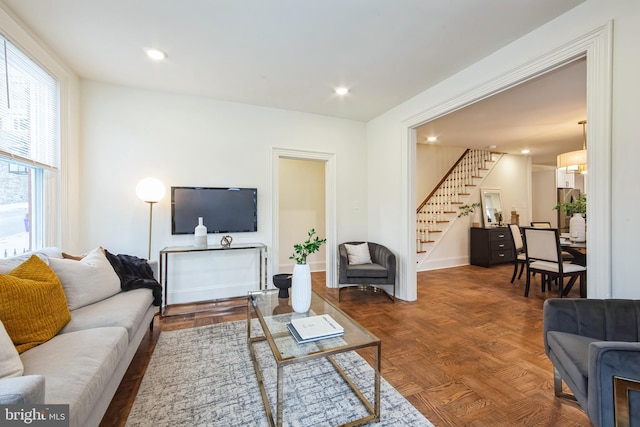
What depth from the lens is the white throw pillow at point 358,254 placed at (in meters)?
3.90

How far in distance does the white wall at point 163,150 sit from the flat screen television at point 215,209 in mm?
113

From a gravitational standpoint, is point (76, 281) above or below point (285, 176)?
below

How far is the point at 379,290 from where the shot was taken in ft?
13.4

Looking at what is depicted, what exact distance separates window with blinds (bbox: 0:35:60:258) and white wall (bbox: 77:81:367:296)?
47 cm

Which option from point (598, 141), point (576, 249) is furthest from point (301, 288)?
point (576, 249)

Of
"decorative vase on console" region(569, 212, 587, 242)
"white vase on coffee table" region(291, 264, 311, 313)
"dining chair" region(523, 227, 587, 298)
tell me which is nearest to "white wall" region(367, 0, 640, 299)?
"white vase on coffee table" region(291, 264, 311, 313)

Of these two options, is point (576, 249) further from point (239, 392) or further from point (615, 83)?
point (239, 392)

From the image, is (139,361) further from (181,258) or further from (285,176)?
(285,176)

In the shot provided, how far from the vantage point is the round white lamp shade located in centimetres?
305

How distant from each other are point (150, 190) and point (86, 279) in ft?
4.34

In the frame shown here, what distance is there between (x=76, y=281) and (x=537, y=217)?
9357 millimetres

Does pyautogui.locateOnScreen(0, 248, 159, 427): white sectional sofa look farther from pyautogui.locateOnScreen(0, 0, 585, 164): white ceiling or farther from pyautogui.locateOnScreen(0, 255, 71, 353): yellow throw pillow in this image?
pyautogui.locateOnScreen(0, 0, 585, 164): white ceiling

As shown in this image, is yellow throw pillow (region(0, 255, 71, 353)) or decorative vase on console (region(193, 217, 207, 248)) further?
decorative vase on console (region(193, 217, 207, 248))

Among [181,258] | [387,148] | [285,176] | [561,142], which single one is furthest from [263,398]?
[561,142]
